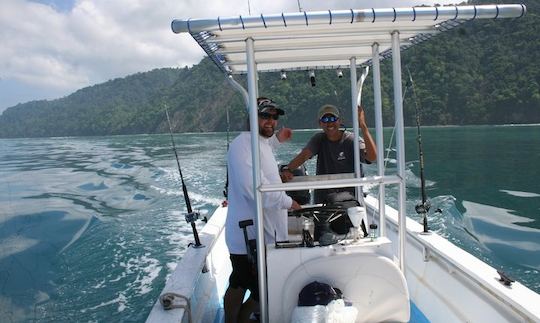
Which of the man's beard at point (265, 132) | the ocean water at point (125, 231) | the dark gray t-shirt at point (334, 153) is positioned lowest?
the ocean water at point (125, 231)

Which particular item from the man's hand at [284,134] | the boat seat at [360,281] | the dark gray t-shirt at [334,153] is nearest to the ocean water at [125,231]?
the dark gray t-shirt at [334,153]

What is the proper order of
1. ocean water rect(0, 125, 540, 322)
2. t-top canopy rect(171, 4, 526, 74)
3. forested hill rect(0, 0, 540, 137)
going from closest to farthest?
t-top canopy rect(171, 4, 526, 74)
ocean water rect(0, 125, 540, 322)
forested hill rect(0, 0, 540, 137)

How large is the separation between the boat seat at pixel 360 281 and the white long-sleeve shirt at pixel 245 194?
0.34 m

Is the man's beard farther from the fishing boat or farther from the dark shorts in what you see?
the dark shorts

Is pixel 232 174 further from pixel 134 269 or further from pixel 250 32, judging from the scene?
pixel 134 269

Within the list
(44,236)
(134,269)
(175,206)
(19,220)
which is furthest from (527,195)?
(19,220)

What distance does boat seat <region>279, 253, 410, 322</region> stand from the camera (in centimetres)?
228

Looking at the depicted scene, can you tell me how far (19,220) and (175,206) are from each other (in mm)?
3160

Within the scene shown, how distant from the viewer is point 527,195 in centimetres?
1049

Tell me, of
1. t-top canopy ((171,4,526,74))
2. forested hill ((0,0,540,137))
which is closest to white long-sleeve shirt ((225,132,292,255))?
t-top canopy ((171,4,526,74))

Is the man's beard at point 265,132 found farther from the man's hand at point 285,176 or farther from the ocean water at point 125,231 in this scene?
the ocean water at point 125,231

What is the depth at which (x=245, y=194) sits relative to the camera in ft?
7.76

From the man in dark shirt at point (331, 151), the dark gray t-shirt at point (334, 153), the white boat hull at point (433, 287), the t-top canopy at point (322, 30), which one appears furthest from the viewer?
the dark gray t-shirt at point (334, 153)

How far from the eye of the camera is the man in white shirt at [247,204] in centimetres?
236
